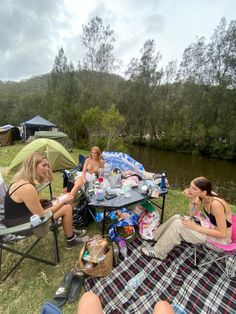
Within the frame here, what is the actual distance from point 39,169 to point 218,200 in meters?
1.83

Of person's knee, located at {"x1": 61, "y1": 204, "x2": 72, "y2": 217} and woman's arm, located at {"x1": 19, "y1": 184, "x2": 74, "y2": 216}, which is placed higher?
woman's arm, located at {"x1": 19, "y1": 184, "x2": 74, "y2": 216}

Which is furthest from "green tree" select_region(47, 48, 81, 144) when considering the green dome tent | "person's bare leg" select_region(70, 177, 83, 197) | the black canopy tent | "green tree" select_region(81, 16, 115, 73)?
"person's bare leg" select_region(70, 177, 83, 197)

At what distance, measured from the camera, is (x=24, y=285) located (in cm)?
169

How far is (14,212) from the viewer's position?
5.63 ft

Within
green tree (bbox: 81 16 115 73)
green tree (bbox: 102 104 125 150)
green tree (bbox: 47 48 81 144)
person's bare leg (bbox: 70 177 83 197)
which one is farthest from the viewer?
green tree (bbox: 81 16 115 73)

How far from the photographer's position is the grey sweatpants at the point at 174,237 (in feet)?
5.92

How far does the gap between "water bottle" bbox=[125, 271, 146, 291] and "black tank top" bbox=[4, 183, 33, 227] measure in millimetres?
1177

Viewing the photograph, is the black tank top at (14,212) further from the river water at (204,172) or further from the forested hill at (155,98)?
the forested hill at (155,98)

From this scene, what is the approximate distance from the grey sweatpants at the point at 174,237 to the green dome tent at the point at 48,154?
4.66 metres

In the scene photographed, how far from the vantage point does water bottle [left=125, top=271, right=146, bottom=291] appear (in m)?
1.65

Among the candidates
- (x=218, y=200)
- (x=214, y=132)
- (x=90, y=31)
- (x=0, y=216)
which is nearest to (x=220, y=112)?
(x=214, y=132)

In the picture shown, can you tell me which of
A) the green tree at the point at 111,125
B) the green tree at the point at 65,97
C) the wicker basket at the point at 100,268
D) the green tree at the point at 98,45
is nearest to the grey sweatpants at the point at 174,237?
the wicker basket at the point at 100,268

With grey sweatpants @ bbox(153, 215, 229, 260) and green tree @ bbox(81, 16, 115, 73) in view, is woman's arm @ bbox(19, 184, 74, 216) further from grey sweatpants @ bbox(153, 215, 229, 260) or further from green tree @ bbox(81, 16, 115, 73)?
green tree @ bbox(81, 16, 115, 73)

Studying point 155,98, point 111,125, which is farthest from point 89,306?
point 155,98
